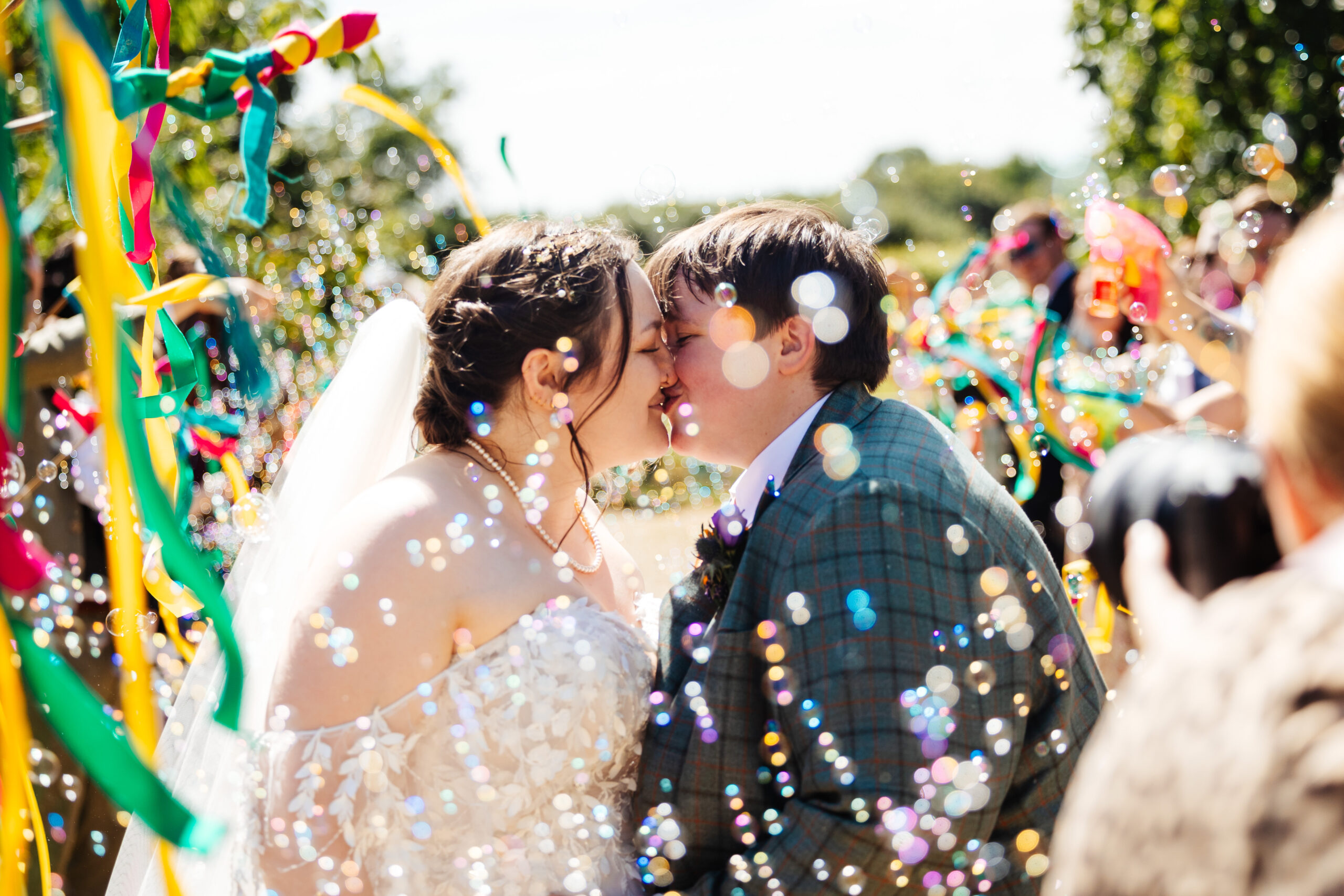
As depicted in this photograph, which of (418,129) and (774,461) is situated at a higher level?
Result: (418,129)

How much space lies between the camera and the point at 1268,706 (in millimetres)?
780

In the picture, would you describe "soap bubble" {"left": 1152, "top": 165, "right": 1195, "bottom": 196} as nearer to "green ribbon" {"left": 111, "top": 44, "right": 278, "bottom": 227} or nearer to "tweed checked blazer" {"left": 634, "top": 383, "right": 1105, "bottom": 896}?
"tweed checked blazer" {"left": 634, "top": 383, "right": 1105, "bottom": 896}

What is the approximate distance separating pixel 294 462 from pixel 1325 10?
10.4 metres

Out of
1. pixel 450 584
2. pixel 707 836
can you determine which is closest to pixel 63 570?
pixel 450 584

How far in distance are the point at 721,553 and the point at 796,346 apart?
50cm

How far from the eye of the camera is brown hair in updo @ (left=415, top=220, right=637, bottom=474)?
2.16 m

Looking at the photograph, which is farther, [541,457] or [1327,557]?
[541,457]

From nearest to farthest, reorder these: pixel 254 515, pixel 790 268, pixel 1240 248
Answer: pixel 790 268 → pixel 254 515 → pixel 1240 248

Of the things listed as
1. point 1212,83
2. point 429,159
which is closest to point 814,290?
point 429,159

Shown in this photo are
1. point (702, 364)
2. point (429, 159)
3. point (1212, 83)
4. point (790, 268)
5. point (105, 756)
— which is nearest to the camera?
point (105, 756)

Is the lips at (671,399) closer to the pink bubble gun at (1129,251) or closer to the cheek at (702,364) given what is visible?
the cheek at (702,364)

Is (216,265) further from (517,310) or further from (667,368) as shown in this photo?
(667,368)

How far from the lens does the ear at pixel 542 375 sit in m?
2.18

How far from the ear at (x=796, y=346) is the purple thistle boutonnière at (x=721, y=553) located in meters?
0.27
